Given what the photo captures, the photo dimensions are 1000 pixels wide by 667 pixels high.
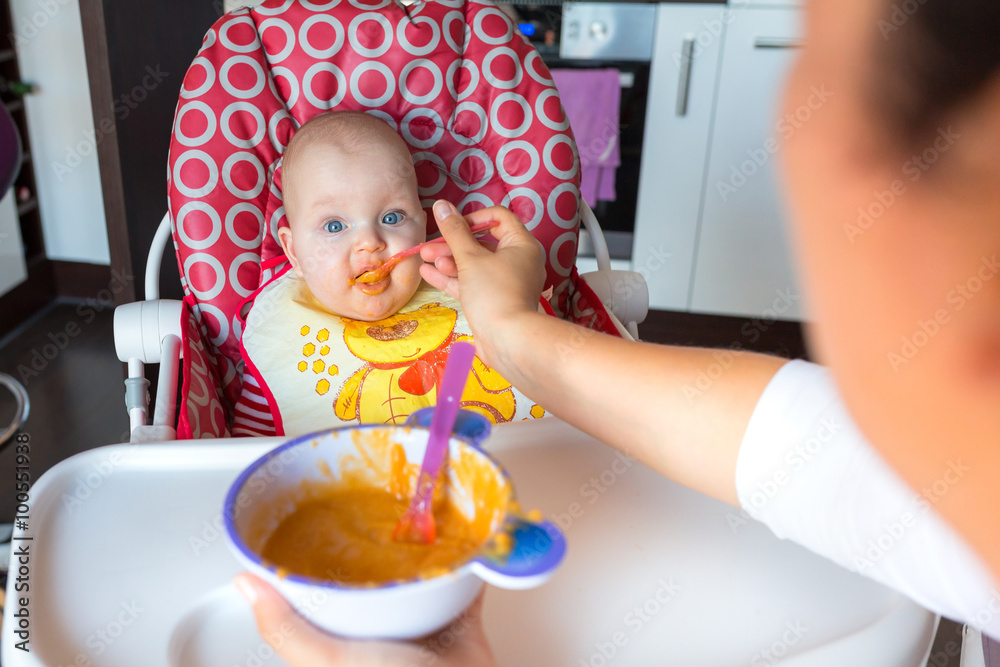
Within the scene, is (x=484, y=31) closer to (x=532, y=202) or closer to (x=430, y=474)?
(x=532, y=202)

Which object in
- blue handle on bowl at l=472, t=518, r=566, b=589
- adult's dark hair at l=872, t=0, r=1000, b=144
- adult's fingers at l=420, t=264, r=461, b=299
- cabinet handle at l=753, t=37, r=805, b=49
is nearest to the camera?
adult's dark hair at l=872, t=0, r=1000, b=144

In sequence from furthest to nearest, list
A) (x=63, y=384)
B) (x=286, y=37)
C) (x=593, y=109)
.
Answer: (x=593, y=109) < (x=63, y=384) < (x=286, y=37)

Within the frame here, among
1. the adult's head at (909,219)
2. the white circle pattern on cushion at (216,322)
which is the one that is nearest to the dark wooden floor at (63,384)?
the white circle pattern on cushion at (216,322)

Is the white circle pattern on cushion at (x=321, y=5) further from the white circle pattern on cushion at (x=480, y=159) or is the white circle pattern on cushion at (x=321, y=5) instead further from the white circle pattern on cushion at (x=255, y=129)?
the white circle pattern on cushion at (x=480, y=159)

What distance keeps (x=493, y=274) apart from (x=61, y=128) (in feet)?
6.97

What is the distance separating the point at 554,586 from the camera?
2.14 feet

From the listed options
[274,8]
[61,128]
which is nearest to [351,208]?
[274,8]

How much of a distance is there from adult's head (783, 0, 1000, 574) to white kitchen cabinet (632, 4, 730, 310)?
6.69ft

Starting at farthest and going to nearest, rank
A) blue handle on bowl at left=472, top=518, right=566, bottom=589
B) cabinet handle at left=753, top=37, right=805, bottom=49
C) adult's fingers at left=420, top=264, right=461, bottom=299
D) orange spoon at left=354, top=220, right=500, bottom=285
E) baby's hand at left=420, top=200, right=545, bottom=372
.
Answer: cabinet handle at left=753, top=37, right=805, bottom=49 < orange spoon at left=354, top=220, right=500, bottom=285 < adult's fingers at left=420, top=264, right=461, bottom=299 < baby's hand at left=420, top=200, right=545, bottom=372 < blue handle on bowl at left=472, top=518, right=566, bottom=589

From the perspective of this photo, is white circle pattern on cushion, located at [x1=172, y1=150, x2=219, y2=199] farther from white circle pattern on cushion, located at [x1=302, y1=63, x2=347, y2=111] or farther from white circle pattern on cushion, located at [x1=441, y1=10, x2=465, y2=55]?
white circle pattern on cushion, located at [x1=441, y1=10, x2=465, y2=55]

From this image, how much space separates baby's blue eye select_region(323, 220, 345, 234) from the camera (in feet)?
3.49

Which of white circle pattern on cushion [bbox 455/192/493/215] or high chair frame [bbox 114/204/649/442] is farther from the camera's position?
white circle pattern on cushion [bbox 455/192/493/215]

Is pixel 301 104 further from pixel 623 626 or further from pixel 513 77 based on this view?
pixel 623 626

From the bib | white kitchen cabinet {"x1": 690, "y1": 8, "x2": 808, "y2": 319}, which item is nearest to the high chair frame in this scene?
the bib
